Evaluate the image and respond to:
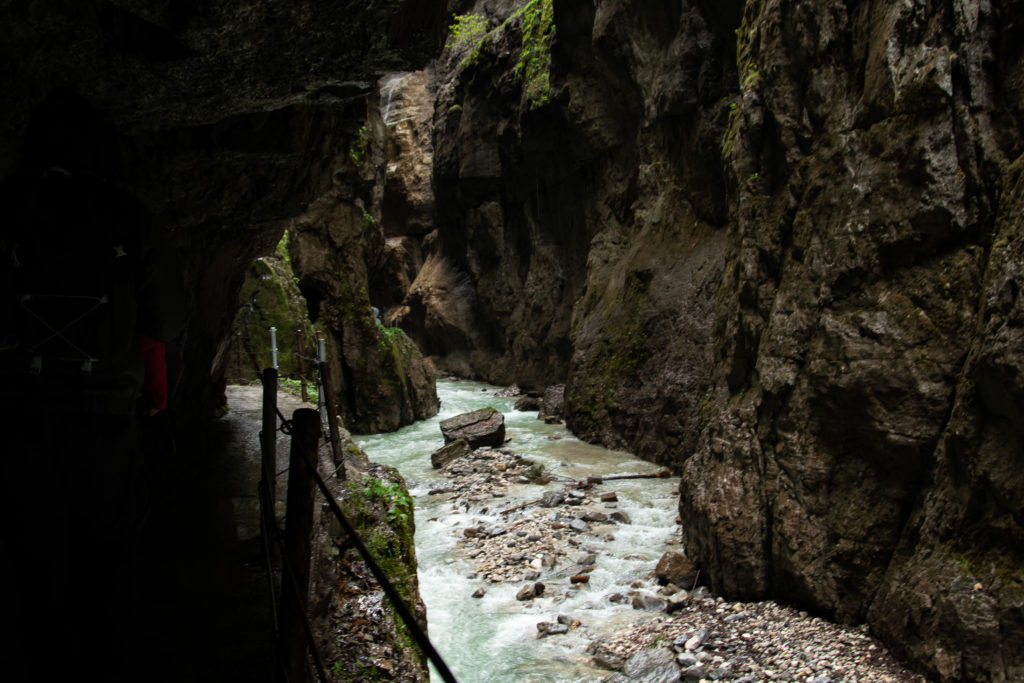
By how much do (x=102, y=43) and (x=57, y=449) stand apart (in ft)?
6.96

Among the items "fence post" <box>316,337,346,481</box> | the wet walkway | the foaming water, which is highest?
"fence post" <box>316,337,346,481</box>

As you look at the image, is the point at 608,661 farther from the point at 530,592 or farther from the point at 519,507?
the point at 519,507

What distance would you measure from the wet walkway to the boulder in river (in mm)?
8616

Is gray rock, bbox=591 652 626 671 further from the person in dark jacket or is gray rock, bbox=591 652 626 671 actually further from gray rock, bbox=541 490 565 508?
gray rock, bbox=541 490 565 508

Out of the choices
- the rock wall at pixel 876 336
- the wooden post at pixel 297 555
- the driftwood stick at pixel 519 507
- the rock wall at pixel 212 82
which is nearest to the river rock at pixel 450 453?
the driftwood stick at pixel 519 507

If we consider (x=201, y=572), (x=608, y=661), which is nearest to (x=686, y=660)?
(x=608, y=661)

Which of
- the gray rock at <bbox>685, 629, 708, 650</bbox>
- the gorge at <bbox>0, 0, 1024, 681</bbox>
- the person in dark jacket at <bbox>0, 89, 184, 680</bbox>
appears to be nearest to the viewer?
the person in dark jacket at <bbox>0, 89, 184, 680</bbox>

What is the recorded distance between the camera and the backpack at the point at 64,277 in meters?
2.23

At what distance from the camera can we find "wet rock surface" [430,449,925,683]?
213 inches

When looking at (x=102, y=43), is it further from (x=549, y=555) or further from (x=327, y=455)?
(x=549, y=555)

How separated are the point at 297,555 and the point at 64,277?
4.12 ft

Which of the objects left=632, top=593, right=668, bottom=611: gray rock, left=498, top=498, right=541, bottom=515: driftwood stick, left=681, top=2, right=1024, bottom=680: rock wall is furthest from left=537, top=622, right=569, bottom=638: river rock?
left=498, top=498, right=541, bottom=515: driftwood stick

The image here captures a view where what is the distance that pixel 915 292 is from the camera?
5617mm

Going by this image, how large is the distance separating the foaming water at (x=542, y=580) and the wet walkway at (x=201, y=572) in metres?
2.55
